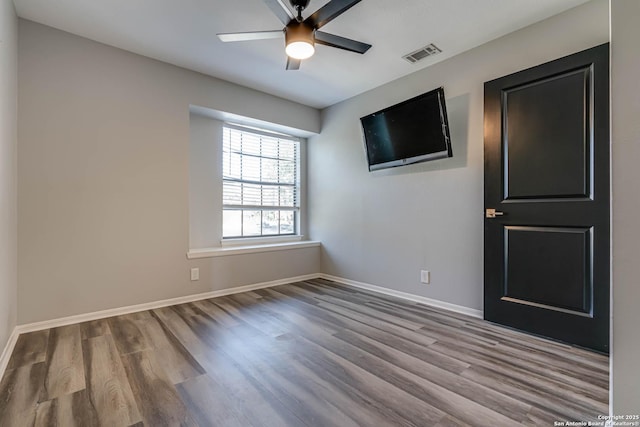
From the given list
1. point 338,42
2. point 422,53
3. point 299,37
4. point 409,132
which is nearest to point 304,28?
point 299,37

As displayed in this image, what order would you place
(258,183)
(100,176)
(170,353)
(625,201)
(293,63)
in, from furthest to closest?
(258,183) → (100,176) → (293,63) → (170,353) → (625,201)

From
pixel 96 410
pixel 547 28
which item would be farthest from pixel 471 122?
pixel 96 410

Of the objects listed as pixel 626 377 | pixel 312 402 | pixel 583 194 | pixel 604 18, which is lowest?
pixel 312 402

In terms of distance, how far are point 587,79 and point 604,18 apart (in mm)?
470

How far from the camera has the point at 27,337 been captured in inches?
89.7

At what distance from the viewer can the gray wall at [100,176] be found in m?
2.42

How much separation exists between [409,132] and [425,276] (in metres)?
1.53

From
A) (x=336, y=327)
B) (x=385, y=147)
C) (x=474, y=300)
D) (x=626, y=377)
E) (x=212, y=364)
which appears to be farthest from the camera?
(x=385, y=147)

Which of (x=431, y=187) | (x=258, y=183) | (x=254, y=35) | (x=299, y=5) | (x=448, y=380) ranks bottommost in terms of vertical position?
(x=448, y=380)

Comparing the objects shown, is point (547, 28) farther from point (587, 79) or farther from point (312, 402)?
point (312, 402)

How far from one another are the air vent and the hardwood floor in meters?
2.51

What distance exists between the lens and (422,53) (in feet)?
9.29

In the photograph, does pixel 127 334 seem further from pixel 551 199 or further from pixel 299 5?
pixel 551 199

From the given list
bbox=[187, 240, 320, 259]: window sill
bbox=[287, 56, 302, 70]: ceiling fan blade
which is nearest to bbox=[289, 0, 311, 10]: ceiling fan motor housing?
bbox=[287, 56, 302, 70]: ceiling fan blade
